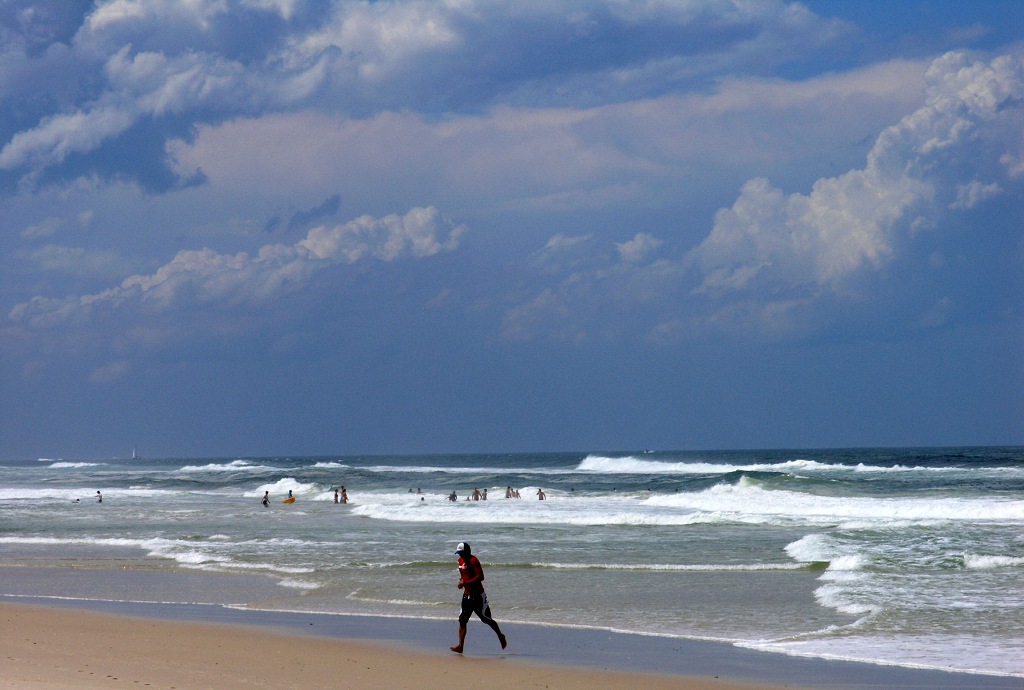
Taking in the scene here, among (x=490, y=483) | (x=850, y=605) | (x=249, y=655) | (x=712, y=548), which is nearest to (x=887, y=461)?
(x=490, y=483)

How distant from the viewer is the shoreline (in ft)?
34.4

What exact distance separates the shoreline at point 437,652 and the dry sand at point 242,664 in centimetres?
3

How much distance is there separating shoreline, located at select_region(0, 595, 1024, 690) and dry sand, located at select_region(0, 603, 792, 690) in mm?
27

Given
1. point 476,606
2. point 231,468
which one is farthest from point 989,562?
point 231,468

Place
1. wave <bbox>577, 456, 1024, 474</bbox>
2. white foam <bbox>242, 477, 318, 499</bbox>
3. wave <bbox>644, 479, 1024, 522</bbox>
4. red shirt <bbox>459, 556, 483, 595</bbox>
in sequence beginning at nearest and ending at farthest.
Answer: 1. red shirt <bbox>459, 556, 483, 595</bbox>
2. wave <bbox>644, 479, 1024, 522</bbox>
3. white foam <bbox>242, 477, 318, 499</bbox>
4. wave <bbox>577, 456, 1024, 474</bbox>

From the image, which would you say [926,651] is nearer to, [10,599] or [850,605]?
[850,605]

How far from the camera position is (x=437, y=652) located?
12.3 meters

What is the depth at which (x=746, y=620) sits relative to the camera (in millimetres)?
14477

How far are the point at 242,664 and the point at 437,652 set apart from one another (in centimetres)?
248

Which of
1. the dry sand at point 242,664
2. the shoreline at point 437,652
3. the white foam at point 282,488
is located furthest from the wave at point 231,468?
the dry sand at point 242,664

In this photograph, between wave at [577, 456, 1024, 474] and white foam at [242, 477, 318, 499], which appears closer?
white foam at [242, 477, 318, 499]

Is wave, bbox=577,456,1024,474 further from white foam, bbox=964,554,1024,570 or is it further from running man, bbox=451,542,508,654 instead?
running man, bbox=451,542,508,654

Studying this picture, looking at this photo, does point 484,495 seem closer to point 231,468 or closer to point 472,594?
point 472,594

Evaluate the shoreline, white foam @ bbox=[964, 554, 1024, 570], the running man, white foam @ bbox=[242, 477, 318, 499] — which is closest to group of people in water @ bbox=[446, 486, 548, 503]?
white foam @ bbox=[242, 477, 318, 499]
